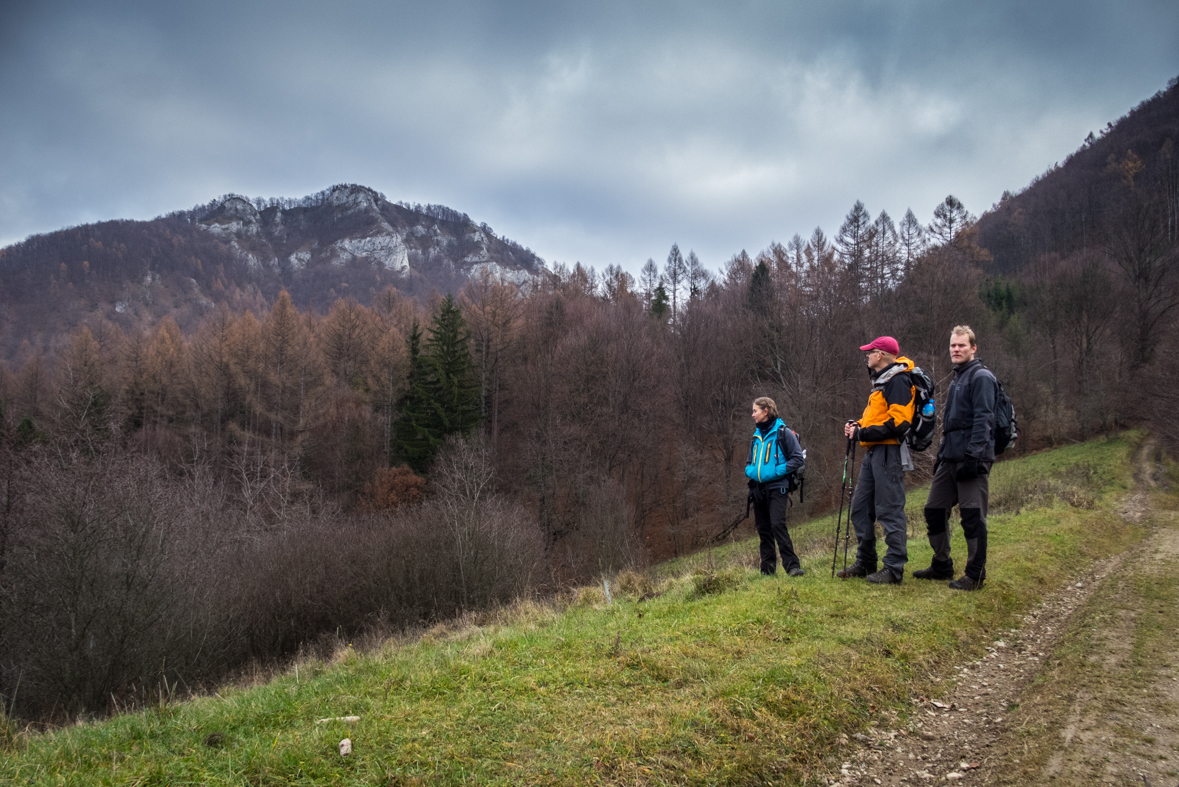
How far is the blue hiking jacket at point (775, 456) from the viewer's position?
670 centimetres

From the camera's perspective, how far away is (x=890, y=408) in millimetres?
5656

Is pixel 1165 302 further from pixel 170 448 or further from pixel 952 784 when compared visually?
pixel 170 448

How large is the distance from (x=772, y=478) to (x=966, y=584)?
210 centimetres

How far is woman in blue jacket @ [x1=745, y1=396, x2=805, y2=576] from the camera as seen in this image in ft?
22.1

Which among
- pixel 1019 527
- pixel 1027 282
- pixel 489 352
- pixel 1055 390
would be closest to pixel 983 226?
pixel 1027 282

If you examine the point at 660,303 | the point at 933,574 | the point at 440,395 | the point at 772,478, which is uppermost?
the point at 660,303

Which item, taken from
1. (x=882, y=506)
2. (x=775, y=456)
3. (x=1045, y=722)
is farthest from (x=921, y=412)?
(x=1045, y=722)

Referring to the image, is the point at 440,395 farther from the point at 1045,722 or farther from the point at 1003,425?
the point at 1045,722

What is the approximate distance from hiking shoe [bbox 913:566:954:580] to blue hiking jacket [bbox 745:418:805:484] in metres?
1.58

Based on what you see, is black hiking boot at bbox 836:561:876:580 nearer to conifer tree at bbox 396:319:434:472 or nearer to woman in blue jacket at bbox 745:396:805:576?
woman in blue jacket at bbox 745:396:805:576

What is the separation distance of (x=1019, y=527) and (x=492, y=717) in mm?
8630

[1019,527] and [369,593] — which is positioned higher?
[1019,527]

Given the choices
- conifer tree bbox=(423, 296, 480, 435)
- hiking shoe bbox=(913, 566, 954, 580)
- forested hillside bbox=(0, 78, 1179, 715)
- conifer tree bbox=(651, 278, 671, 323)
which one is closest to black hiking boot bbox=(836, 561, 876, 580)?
hiking shoe bbox=(913, 566, 954, 580)

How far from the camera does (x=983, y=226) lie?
67.6 metres
